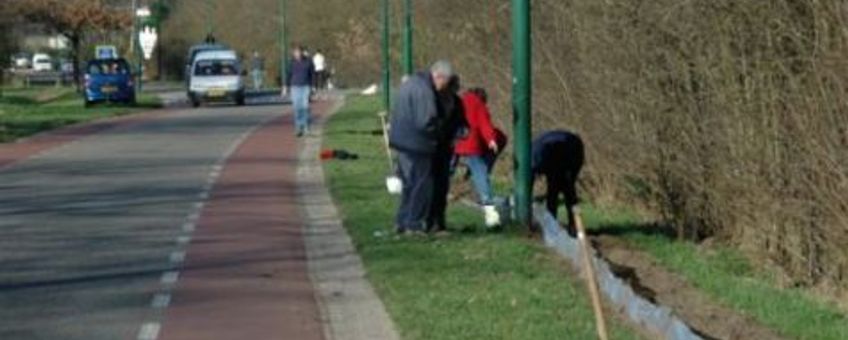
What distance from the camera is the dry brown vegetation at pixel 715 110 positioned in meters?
13.2

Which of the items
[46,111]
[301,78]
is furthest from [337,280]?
[46,111]

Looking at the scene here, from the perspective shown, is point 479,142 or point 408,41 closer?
point 479,142

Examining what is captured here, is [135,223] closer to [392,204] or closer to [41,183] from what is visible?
[392,204]

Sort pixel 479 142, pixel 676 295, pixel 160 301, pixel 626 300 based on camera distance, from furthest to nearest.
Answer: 1. pixel 479 142
2. pixel 676 295
3. pixel 160 301
4. pixel 626 300

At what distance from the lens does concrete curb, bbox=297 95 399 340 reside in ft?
38.0

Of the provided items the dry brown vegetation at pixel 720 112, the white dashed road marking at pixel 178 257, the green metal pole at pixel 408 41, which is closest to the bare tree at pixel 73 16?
the green metal pole at pixel 408 41

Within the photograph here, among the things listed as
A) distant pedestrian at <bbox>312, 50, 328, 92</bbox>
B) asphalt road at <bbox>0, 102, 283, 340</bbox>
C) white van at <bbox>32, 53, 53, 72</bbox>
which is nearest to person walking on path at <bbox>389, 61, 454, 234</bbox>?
asphalt road at <bbox>0, 102, 283, 340</bbox>

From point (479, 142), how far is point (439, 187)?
6.61 feet

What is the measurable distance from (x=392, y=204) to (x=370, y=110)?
93.9ft

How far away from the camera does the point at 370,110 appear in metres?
48.7

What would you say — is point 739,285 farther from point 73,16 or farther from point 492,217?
point 73,16

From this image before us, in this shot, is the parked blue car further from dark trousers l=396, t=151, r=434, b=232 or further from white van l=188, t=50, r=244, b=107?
dark trousers l=396, t=151, r=434, b=232

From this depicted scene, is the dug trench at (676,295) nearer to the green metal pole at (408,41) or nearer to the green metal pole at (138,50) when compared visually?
the green metal pole at (408,41)

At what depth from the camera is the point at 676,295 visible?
1353 centimetres
